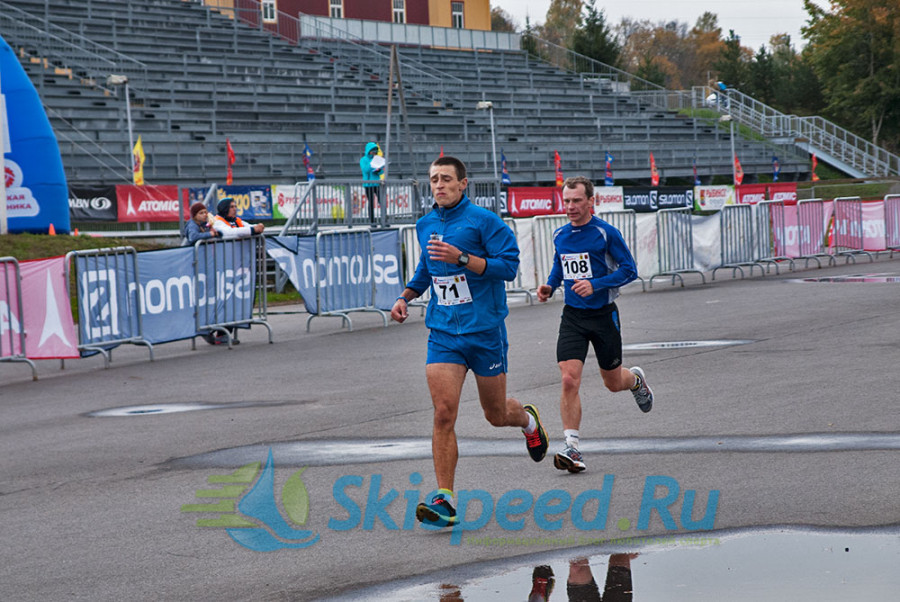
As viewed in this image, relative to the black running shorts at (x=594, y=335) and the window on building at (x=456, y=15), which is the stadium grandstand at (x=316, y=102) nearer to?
the window on building at (x=456, y=15)

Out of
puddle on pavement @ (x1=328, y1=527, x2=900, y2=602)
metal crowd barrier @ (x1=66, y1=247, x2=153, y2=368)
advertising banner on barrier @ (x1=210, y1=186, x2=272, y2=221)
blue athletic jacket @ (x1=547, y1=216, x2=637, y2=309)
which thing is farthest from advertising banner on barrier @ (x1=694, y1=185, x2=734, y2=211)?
puddle on pavement @ (x1=328, y1=527, x2=900, y2=602)

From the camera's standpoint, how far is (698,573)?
503cm

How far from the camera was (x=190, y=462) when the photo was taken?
27.4ft

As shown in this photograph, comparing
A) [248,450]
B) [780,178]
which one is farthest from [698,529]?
[780,178]

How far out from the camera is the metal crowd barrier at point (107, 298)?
14219 millimetres

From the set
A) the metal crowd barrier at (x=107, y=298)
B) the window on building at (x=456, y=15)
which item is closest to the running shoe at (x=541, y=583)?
the metal crowd barrier at (x=107, y=298)

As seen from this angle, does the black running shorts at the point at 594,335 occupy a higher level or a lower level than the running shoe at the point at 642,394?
higher

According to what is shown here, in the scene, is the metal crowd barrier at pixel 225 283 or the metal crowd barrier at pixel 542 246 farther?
the metal crowd barrier at pixel 542 246

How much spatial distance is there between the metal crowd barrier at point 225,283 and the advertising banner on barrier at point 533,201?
74.5ft

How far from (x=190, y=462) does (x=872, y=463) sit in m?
4.38

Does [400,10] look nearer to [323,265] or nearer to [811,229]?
[811,229]

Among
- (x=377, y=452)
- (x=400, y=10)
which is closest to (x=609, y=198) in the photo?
(x=400, y=10)

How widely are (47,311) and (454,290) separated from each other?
8.71 metres

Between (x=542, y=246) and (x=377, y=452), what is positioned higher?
(x=542, y=246)
